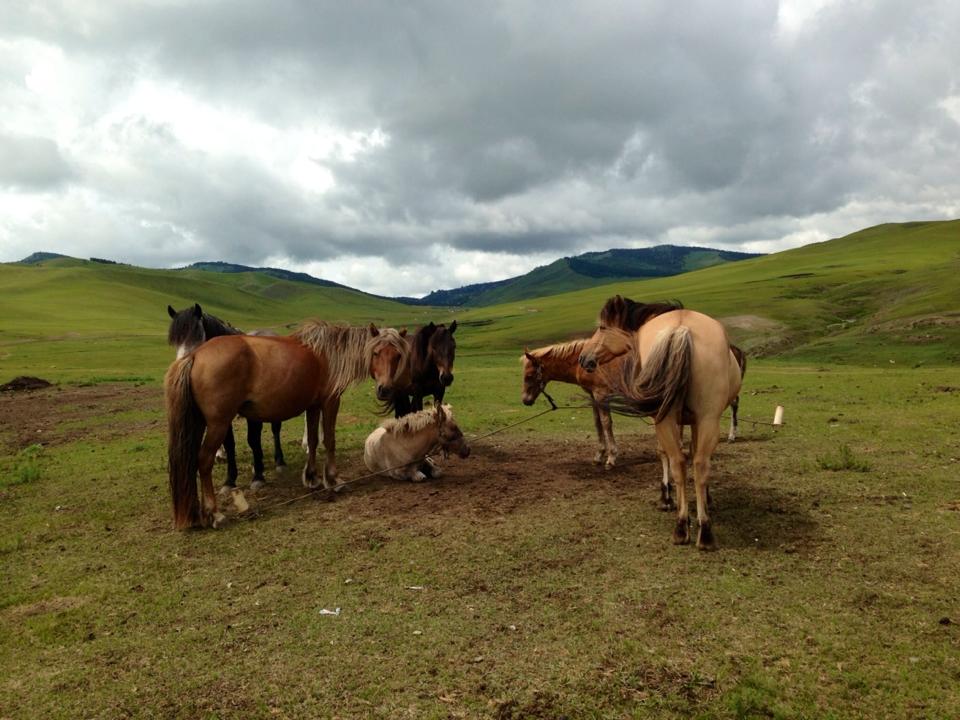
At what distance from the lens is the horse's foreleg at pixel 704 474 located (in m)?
5.76

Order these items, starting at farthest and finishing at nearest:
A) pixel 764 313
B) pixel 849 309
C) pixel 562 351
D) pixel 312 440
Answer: pixel 764 313 → pixel 849 309 → pixel 562 351 → pixel 312 440

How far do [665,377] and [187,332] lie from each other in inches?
290

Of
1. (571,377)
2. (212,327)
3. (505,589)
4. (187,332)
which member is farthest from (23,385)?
(505,589)

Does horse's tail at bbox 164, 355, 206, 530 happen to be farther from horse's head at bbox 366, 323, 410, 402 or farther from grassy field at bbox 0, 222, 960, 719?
horse's head at bbox 366, 323, 410, 402

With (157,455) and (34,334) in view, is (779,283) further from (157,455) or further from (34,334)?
(34,334)

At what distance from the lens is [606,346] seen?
25.9 ft

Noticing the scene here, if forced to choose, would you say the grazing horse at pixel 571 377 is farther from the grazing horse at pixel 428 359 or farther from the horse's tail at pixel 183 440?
the horse's tail at pixel 183 440

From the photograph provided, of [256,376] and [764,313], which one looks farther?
[764,313]

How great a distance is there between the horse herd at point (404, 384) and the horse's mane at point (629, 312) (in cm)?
1

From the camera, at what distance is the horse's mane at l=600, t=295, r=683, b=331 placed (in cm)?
757

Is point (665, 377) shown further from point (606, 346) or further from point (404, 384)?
point (404, 384)

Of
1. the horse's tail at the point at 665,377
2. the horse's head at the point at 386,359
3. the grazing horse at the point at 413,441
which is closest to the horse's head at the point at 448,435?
the grazing horse at the point at 413,441

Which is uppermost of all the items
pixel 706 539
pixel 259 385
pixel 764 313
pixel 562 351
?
pixel 764 313

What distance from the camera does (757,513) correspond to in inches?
267
